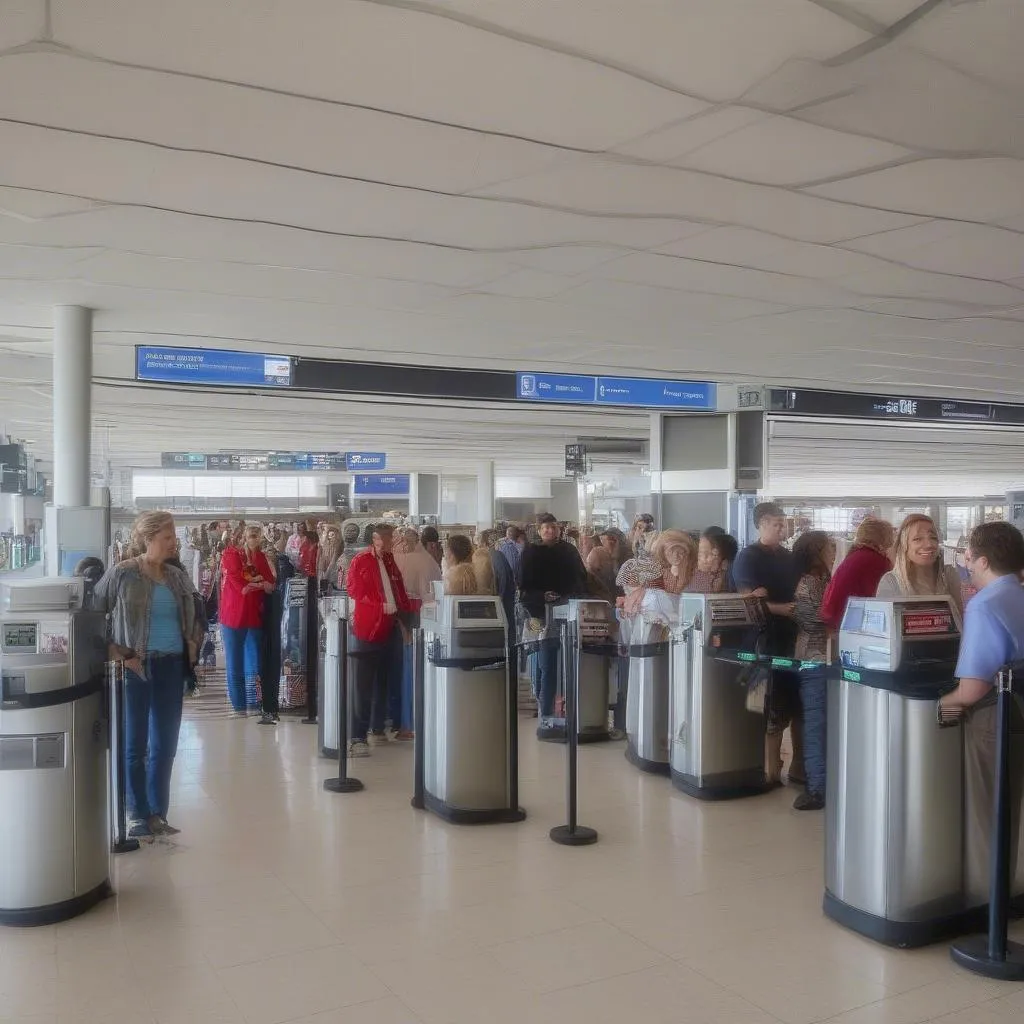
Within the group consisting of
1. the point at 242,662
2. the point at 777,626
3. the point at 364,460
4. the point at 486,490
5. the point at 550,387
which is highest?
the point at 550,387

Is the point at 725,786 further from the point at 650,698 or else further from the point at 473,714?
the point at 473,714

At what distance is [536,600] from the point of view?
888 centimetres

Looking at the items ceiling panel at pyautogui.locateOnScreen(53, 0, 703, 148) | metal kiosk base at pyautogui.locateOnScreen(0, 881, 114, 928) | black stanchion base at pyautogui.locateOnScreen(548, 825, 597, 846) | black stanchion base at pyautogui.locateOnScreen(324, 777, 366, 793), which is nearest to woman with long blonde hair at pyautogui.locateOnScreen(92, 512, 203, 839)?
metal kiosk base at pyautogui.locateOnScreen(0, 881, 114, 928)

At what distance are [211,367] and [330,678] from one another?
399 centimetres

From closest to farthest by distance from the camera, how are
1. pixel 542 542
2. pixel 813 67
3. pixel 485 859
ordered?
1. pixel 813 67
2. pixel 485 859
3. pixel 542 542

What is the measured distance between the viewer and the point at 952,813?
3.83 meters

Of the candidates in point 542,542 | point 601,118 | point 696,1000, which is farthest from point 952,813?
point 542,542

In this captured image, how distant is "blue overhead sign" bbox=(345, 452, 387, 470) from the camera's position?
992 inches

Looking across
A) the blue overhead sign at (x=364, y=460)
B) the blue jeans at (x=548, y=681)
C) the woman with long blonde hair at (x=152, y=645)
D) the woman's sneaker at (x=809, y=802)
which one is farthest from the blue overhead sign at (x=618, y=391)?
the blue overhead sign at (x=364, y=460)

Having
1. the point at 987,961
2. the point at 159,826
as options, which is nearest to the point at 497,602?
the point at 159,826

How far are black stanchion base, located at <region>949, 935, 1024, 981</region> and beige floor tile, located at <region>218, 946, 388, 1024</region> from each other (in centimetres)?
209

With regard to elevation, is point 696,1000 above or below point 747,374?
below

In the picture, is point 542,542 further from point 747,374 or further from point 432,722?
point 747,374

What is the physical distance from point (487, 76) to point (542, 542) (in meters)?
5.56
